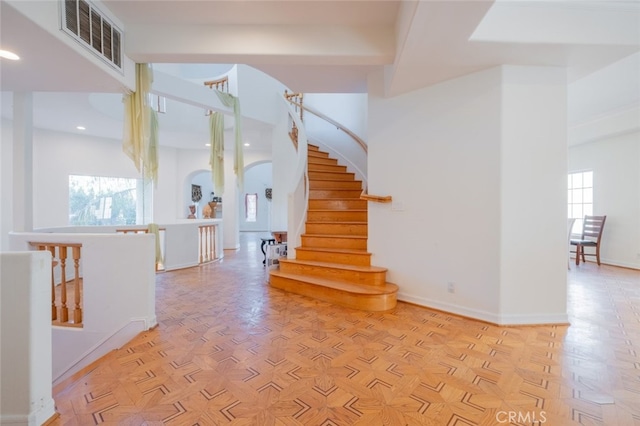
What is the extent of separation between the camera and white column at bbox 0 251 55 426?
1.38 metres

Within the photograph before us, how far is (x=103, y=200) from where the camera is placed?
7.03 meters

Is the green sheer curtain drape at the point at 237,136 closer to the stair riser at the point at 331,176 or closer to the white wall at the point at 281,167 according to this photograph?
the white wall at the point at 281,167

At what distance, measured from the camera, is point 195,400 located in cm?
159

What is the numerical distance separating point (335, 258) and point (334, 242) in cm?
29

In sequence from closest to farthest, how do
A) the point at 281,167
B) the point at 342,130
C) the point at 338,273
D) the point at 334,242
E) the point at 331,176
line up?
1. the point at 338,273
2. the point at 334,242
3. the point at 331,176
4. the point at 342,130
5. the point at 281,167

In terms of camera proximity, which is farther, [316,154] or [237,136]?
[316,154]

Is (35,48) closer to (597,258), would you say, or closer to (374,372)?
(374,372)

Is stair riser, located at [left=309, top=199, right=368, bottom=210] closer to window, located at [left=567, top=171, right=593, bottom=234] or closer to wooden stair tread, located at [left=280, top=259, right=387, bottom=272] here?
wooden stair tread, located at [left=280, top=259, right=387, bottom=272]

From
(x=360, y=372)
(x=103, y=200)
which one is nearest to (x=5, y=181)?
(x=103, y=200)

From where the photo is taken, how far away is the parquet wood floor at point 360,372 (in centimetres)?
148

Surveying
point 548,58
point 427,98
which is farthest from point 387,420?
point 548,58

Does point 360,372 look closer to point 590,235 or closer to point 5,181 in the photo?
point 590,235

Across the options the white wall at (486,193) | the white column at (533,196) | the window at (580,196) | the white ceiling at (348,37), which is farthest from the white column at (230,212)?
the window at (580,196)

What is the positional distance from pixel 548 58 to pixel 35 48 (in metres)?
4.27
